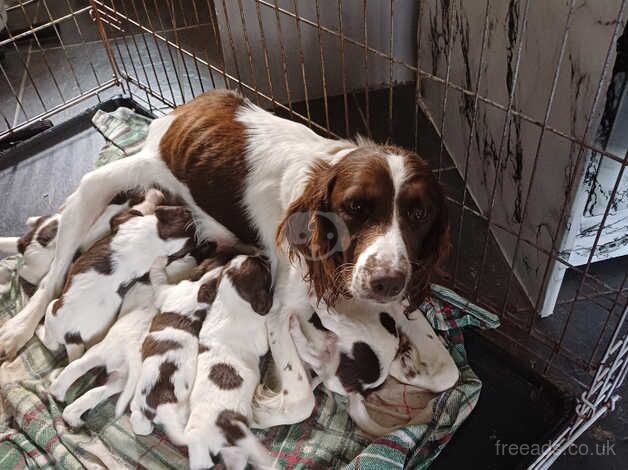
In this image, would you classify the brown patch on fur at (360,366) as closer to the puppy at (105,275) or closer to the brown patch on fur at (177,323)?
the brown patch on fur at (177,323)

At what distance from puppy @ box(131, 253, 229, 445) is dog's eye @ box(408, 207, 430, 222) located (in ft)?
1.95

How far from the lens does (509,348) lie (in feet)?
6.41

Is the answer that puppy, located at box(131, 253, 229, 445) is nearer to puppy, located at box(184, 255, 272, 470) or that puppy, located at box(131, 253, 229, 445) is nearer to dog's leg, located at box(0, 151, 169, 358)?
puppy, located at box(184, 255, 272, 470)

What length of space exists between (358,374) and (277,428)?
292 mm

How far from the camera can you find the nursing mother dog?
1484 millimetres

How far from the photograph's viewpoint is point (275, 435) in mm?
1735

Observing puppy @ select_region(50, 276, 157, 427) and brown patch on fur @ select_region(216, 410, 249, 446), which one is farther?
puppy @ select_region(50, 276, 157, 427)

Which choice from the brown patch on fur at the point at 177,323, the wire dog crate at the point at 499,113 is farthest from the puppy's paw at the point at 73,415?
the wire dog crate at the point at 499,113

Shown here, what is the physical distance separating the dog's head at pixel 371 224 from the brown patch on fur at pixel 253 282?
13cm

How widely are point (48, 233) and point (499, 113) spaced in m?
1.52

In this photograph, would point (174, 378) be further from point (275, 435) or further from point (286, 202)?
point (286, 202)

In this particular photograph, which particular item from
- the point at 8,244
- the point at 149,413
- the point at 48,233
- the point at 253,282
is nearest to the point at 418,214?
the point at 253,282

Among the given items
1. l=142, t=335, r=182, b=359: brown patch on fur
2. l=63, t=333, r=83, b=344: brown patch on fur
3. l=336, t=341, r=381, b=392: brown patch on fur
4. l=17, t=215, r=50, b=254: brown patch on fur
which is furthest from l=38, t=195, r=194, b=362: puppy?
l=336, t=341, r=381, b=392: brown patch on fur

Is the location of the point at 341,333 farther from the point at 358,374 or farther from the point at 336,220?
the point at 336,220
